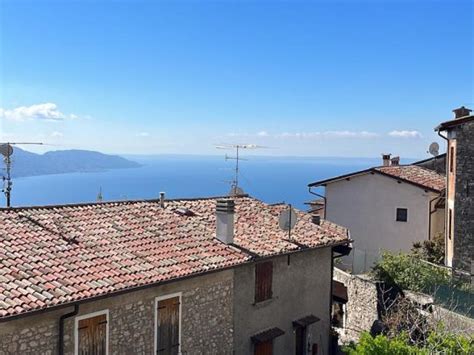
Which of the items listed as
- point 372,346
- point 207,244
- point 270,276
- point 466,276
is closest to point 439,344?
Result: point 372,346

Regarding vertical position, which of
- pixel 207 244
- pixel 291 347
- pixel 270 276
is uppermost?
pixel 207 244

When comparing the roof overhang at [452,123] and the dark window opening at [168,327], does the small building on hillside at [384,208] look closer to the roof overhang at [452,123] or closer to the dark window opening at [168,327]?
the roof overhang at [452,123]

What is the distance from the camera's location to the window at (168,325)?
11.2 m

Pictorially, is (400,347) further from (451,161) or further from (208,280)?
(451,161)

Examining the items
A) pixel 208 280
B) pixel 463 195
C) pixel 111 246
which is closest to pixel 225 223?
pixel 208 280

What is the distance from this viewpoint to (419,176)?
27641 millimetres

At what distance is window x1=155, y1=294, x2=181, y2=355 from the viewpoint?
11164 mm

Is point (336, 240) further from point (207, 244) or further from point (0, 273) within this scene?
point (0, 273)

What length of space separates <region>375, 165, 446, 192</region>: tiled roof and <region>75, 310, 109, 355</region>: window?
20.1m

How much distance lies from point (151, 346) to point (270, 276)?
15.2 ft


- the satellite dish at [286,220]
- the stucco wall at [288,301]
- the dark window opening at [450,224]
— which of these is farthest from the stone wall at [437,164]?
the satellite dish at [286,220]

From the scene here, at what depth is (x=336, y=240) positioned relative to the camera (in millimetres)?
16875

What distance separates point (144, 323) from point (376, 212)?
1908 cm

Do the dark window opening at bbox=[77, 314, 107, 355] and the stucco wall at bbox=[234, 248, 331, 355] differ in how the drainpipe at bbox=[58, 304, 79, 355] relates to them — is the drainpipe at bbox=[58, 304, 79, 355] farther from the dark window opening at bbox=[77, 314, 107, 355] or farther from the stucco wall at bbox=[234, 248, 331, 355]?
the stucco wall at bbox=[234, 248, 331, 355]
